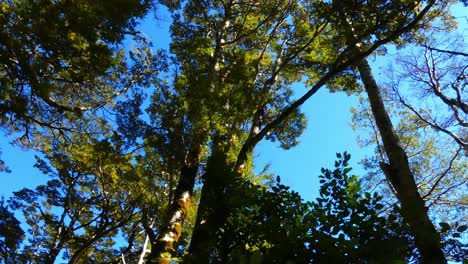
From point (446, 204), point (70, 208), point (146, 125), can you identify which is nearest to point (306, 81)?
point (146, 125)

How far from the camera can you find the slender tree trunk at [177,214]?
552cm

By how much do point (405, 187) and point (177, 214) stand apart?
11.3 ft

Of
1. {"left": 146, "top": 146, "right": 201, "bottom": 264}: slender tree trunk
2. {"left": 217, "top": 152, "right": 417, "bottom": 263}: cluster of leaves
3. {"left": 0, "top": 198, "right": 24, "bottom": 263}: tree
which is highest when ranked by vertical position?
{"left": 0, "top": 198, "right": 24, "bottom": 263}: tree

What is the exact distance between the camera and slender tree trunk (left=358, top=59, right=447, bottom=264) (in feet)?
12.1

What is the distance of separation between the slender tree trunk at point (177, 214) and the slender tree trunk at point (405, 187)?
2905 millimetres

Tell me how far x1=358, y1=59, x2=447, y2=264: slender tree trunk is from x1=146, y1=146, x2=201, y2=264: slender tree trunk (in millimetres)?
2905

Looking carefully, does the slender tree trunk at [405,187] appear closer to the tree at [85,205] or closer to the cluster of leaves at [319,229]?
the cluster of leaves at [319,229]

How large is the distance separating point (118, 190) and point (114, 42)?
6.65 meters

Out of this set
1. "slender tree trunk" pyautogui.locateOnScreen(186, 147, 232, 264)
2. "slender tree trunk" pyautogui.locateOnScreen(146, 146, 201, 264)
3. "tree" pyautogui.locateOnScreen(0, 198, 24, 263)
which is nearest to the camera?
"slender tree trunk" pyautogui.locateOnScreen(186, 147, 232, 264)

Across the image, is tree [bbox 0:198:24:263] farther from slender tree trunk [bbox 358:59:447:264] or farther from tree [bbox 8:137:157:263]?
slender tree trunk [bbox 358:59:447:264]

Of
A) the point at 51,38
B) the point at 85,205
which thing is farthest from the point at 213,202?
the point at 85,205

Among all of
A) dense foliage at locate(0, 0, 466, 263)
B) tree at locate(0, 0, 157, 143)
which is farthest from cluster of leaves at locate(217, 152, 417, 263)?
tree at locate(0, 0, 157, 143)

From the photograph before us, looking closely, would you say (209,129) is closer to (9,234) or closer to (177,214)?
(177,214)

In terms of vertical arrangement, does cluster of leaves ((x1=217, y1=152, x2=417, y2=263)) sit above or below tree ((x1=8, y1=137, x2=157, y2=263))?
below
